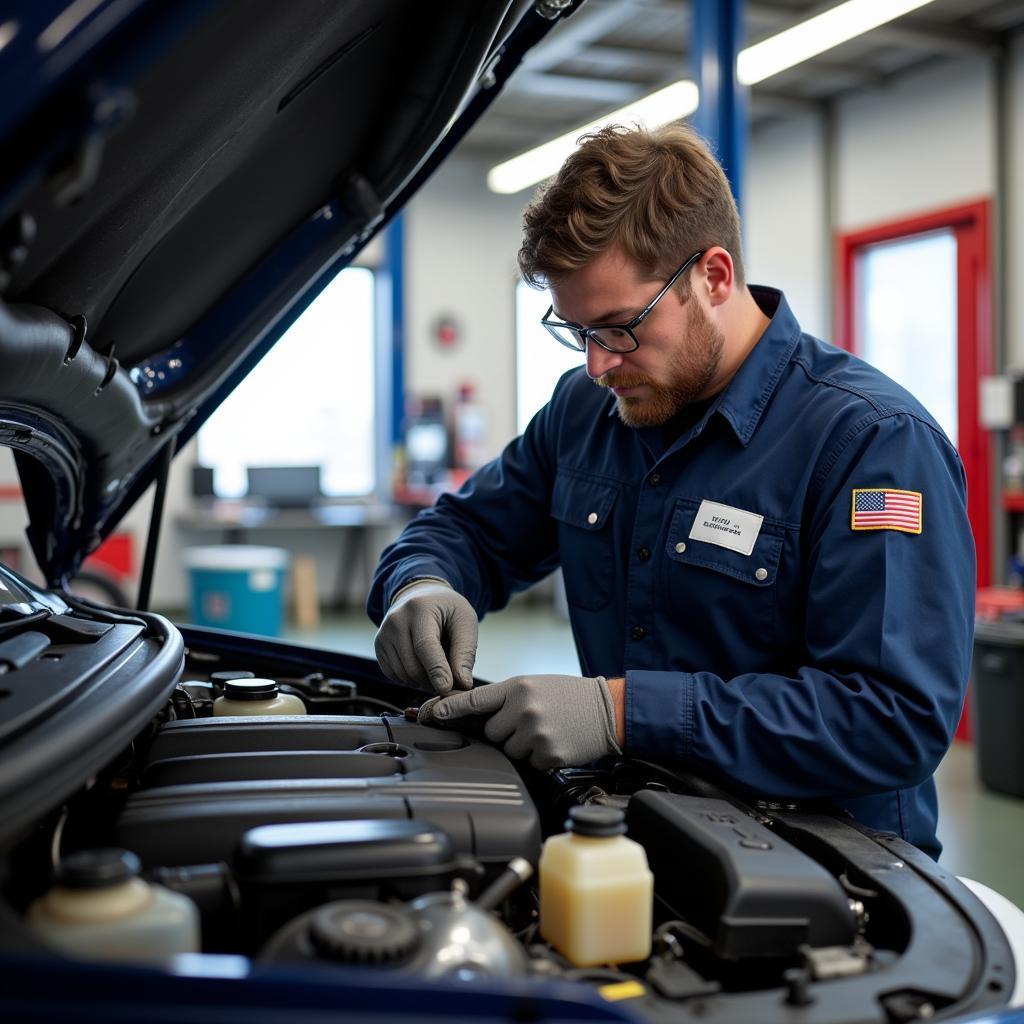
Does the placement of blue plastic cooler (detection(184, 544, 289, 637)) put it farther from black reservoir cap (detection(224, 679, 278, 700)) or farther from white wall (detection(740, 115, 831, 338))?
black reservoir cap (detection(224, 679, 278, 700))

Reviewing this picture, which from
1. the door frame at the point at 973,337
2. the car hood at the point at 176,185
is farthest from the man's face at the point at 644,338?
the door frame at the point at 973,337

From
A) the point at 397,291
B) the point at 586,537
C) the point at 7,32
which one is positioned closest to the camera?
the point at 7,32

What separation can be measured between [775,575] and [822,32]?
14.0ft

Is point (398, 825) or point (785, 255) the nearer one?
point (398, 825)

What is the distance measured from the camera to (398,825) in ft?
2.97

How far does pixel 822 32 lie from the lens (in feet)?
16.1

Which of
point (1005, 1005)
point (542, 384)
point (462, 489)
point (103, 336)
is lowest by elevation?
point (1005, 1005)

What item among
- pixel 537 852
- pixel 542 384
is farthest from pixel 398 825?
pixel 542 384

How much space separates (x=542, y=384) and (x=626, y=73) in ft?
8.86

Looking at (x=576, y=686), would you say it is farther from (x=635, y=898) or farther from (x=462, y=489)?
(x=462, y=489)

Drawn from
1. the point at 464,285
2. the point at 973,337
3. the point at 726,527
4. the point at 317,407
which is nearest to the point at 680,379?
the point at 726,527

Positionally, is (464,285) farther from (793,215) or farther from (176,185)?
(176,185)

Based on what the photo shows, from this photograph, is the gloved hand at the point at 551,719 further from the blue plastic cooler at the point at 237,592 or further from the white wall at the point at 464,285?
the white wall at the point at 464,285

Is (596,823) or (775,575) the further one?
(775,575)
